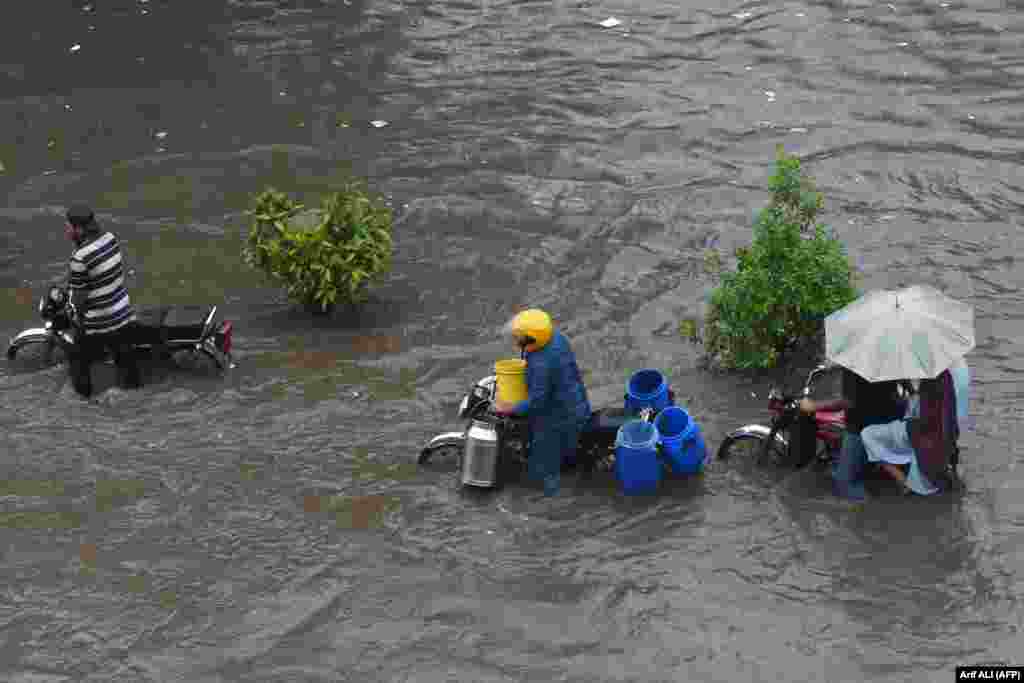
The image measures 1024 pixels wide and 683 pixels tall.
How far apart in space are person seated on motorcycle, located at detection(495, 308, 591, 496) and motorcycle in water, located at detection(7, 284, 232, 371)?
2956 mm

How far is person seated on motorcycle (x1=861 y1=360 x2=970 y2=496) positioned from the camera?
26.4 ft

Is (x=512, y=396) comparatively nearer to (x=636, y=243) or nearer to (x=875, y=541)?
(x=875, y=541)

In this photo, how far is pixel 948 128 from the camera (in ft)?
47.7

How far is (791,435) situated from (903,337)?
1.15 meters

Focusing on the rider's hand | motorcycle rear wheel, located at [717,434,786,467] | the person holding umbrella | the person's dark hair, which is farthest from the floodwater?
the person's dark hair

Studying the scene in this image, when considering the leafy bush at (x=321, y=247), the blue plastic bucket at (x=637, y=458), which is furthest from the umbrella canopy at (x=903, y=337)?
the leafy bush at (x=321, y=247)

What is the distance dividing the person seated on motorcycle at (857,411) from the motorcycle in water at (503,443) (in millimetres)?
1269

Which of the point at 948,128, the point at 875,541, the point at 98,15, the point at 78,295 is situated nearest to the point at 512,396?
the point at 875,541

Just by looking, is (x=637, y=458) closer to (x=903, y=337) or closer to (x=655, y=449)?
(x=655, y=449)

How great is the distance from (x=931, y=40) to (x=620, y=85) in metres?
4.04

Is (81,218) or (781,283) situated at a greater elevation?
(81,218)

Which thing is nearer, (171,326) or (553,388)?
(553,388)

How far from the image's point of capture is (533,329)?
8.53 meters

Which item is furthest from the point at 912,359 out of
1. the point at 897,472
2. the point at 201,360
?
the point at 201,360
